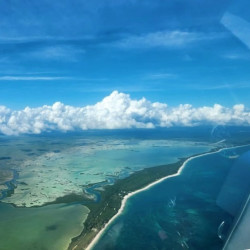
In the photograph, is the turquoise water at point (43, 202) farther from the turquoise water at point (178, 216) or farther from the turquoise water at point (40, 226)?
the turquoise water at point (178, 216)

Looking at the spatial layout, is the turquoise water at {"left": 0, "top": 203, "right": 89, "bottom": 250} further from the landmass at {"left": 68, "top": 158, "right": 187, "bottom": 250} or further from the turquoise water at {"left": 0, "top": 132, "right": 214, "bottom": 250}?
the landmass at {"left": 68, "top": 158, "right": 187, "bottom": 250}

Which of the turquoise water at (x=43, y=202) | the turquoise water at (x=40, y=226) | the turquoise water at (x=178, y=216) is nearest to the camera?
the turquoise water at (x=178, y=216)

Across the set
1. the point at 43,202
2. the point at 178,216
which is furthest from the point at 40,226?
the point at 178,216

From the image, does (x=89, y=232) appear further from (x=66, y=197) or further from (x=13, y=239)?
(x=66, y=197)

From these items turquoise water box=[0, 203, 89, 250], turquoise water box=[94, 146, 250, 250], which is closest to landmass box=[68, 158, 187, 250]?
turquoise water box=[0, 203, 89, 250]

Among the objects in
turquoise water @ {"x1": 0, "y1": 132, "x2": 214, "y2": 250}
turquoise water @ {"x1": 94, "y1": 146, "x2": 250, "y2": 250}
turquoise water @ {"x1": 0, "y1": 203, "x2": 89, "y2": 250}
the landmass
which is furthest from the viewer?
turquoise water @ {"x1": 0, "y1": 132, "x2": 214, "y2": 250}

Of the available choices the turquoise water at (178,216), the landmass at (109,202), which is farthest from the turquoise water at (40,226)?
the turquoise water at (178,216)

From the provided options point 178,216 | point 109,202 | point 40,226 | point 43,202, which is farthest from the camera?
point 43,202

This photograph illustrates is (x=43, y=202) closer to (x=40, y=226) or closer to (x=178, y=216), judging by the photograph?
(x=40, y=226)

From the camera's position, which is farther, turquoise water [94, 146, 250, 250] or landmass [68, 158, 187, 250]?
landmass [68, 158, 187, 250]

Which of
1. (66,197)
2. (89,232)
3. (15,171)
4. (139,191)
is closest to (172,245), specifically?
(89,232)
